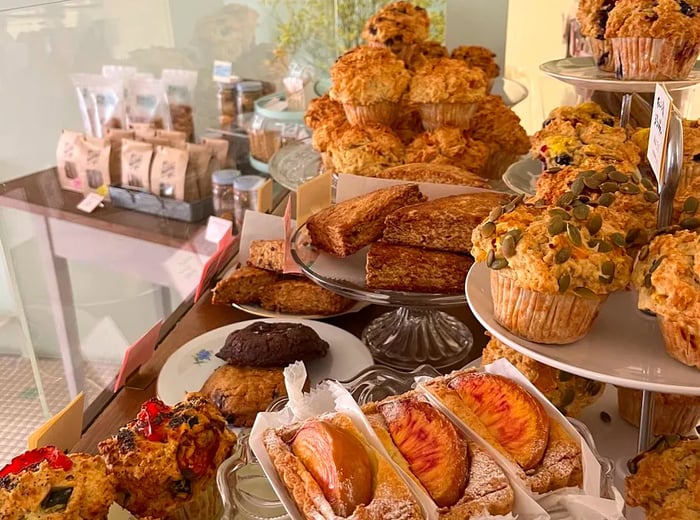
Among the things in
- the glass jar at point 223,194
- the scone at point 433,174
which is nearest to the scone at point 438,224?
the scone at point 433,174

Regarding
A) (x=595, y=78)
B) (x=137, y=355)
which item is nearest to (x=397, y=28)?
(x=595, y=78)

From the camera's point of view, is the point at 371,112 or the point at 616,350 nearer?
the point at 616,350

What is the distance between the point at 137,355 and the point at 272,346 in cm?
33

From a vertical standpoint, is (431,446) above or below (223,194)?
above

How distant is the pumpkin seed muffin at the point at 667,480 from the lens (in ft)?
3.30

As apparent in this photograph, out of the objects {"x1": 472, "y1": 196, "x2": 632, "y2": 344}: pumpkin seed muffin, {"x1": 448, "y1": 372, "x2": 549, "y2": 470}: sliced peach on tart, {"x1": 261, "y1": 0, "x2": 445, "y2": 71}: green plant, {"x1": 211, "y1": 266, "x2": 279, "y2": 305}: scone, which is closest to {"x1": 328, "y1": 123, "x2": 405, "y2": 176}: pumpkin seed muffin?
{"x1": 211, "y1": 266, "x2": 279, "y2": 305}: scone

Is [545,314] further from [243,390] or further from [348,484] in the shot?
[243,390]

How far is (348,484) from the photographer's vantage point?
0.81 metres

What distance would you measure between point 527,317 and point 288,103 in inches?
100

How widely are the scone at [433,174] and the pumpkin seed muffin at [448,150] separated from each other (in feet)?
0.35

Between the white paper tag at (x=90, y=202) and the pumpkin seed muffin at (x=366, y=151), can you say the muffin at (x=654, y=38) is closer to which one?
the pumpkin seed muffin at (x=366, y=151)

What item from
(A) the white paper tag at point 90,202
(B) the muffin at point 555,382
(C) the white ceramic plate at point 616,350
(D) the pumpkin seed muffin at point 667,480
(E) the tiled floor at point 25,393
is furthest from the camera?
(A) the white paper tag at point 90,202

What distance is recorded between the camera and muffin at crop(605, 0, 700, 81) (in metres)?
1.53

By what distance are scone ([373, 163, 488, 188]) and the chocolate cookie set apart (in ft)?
1.62
